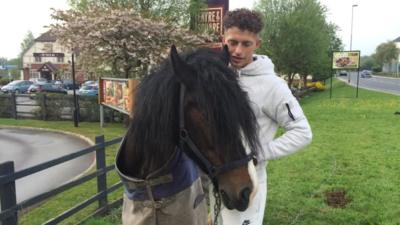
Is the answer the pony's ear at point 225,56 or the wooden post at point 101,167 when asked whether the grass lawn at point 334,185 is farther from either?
the pony's ear at point 225,56

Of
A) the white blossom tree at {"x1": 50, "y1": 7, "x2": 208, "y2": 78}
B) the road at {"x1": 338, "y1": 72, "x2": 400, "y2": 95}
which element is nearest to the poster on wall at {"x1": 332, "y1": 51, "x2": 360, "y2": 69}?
the road at {"x1": 338, "y1": 72, "x2": 400, "y2": 95}

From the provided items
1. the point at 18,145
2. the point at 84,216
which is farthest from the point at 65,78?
the point at 84,216

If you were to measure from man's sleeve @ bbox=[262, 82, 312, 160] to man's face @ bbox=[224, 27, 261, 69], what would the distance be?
251mm

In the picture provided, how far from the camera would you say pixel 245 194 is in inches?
70.6

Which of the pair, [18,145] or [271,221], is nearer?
[271,221]

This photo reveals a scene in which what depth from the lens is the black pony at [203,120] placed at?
69.6 inches

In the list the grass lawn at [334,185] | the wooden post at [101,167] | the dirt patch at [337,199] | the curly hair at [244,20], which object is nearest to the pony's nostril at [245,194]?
the curly hair at [244,20]

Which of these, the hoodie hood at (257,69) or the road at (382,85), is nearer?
the hoodie hood at (257,69)

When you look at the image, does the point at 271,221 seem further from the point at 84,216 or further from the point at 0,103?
the point at 0,103

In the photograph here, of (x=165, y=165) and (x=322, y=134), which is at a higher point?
(x=165, y=165)

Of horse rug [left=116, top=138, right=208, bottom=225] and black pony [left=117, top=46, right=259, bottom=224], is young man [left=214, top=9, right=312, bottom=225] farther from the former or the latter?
black pony [left=117, top=46, right=259, bottom=224]

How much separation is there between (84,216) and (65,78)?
49659 millimetres

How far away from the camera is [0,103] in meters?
20.2

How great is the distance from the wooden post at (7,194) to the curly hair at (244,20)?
2.71m
